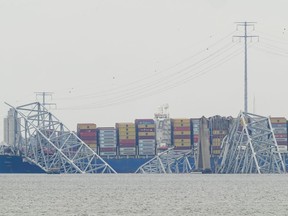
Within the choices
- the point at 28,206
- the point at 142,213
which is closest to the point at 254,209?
the point at 142,213

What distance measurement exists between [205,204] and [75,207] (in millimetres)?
11949

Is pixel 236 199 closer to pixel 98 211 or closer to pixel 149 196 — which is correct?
pixel 149 196

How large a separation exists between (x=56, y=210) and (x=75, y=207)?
423cm

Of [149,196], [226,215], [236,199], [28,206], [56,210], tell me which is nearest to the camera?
[226,215]

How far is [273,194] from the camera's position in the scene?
415 feet

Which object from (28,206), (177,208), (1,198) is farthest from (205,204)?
(1,198)

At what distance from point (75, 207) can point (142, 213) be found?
392 inches

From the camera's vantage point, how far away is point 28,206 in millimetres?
99750

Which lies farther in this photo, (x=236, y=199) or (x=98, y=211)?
(x=236, y=199)

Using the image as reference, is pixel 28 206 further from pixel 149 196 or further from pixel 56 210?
pixel 149 196

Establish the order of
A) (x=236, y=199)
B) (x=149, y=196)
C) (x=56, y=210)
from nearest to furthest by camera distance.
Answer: (x=56, y=210) < (x=236, y=199) < (x=149, y=196)

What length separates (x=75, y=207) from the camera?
320 feet

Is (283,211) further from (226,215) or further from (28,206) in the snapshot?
(28,206)

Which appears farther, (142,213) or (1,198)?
(1,198)
